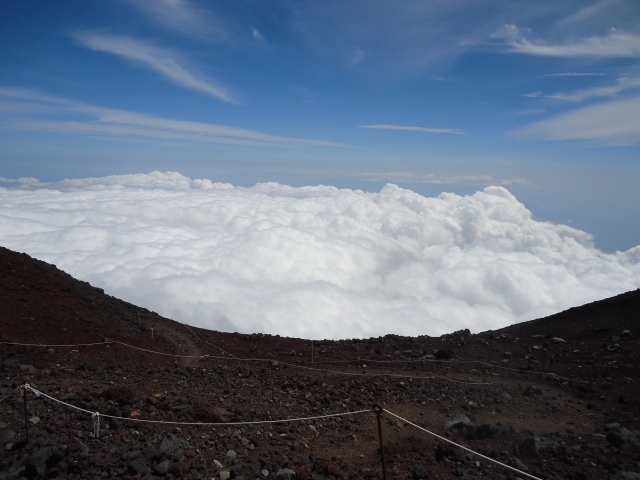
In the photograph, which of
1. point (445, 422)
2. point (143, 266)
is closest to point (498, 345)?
point (445, 422)

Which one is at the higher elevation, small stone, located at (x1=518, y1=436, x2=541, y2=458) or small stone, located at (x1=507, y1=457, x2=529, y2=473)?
small stone, located at (x1=518, y1=436, x2=541, y2=458)

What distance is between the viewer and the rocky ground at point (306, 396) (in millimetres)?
6621

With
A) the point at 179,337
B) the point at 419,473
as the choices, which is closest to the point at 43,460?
the point at 419,473

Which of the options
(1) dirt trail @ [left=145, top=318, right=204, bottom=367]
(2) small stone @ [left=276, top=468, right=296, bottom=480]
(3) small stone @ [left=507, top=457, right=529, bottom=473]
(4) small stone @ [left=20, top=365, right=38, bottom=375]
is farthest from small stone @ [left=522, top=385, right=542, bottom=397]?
(4) small stone @ [left=20, top=365, right=38, bottom=375]

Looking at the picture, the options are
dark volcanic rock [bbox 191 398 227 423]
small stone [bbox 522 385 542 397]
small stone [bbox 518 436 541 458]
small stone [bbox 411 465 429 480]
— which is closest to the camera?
small stone [bbox 411 465 429 480]

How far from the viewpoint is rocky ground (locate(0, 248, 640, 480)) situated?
21.7ft

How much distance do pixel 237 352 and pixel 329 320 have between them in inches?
1265

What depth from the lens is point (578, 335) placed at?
15430mm

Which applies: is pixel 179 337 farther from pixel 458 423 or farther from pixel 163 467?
pixel 458 423

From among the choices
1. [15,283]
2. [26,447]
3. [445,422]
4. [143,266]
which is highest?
[143,266]

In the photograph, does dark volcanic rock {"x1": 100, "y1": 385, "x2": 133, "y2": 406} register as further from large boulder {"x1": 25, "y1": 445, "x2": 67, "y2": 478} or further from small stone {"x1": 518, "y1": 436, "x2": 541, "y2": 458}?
small stone {"x1": 518, "y1": 436, "x2": 541, "y2": 458}

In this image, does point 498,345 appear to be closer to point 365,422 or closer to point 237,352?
point 365,422

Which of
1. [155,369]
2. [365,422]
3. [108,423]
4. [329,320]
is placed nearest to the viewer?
[108,423]

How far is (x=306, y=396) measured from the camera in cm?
1002
